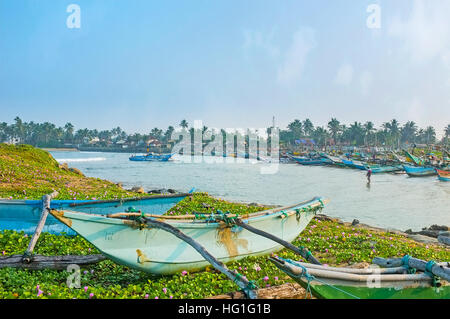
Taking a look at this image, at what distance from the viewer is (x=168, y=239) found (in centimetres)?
557

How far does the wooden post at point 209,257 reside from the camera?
4516mm

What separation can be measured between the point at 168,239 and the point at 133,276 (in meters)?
1.00

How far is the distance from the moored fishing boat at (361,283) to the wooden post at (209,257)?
0.88 m

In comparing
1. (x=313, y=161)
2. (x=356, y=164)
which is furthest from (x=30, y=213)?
(x=313, y=161)

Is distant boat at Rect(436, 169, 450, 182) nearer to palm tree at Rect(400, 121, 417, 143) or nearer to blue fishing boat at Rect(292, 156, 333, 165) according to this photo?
blue fishing boat at Rect(292, 156, 333, 165)

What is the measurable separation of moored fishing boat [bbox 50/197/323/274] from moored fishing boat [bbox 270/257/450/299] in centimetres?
226

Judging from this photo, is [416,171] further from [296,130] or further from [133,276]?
[296,130]

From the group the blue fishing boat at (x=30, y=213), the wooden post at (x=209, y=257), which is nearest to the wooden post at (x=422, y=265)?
the wooden post at (x=209, y=257)

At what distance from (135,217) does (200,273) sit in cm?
166

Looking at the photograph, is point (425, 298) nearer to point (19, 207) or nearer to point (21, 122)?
point (19, 207)

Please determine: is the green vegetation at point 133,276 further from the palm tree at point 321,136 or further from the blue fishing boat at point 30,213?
the palm tree at point 321,136
